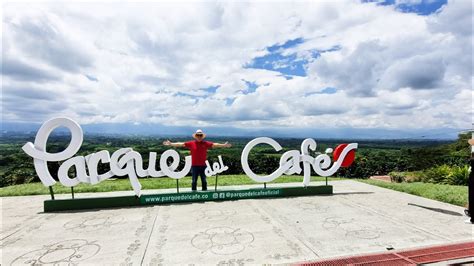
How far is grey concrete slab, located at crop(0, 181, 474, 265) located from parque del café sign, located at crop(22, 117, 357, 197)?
3.26ft

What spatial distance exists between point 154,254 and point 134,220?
2.33 m

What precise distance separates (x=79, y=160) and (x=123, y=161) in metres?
1.17

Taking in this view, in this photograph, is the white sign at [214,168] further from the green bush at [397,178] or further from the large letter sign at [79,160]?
the green bush at [397,178]

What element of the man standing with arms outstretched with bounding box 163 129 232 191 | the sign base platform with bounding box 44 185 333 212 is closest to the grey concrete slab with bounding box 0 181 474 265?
the sign base platform with bounding box 44 185 333 212

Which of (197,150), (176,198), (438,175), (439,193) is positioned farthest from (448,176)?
(176,198)

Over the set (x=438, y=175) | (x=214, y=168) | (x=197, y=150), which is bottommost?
(x=438, y=175)

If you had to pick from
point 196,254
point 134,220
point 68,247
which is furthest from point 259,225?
point 68,247

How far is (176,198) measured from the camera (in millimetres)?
Result: 9125

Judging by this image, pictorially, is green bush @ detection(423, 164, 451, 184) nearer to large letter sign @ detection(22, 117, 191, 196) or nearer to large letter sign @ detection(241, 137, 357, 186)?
large letter sign @ detection(241, 137, 357, 186)

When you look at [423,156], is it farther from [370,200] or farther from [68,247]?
[68,247]

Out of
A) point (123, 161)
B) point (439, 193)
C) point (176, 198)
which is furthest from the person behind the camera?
point (439, 193)

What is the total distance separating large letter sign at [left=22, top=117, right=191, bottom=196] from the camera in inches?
313

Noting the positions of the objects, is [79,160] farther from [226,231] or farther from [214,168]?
[226,231]

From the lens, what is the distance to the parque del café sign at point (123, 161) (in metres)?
8.01
